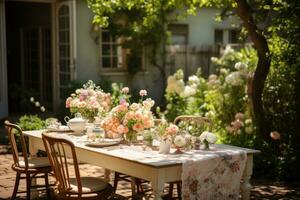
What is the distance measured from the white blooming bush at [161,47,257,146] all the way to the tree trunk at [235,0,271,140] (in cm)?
21

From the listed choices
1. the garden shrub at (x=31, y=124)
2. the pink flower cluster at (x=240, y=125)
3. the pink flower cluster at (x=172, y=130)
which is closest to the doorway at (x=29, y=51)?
the garden shrub at (x=31, y=124)

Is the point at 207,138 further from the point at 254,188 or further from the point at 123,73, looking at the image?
the point at 123,73

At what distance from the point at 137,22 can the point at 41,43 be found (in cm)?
288

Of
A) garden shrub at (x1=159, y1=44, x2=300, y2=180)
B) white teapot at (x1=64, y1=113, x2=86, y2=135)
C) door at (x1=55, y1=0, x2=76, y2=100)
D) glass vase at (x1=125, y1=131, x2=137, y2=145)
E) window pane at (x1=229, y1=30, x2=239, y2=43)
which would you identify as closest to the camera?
glass vase at (x1=125, y1=131, x2=137, y2=145)

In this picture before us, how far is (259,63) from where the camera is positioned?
7.84 metres

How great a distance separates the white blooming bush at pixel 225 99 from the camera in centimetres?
846

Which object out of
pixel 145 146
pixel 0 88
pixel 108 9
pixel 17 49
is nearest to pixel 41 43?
pixel 17 49

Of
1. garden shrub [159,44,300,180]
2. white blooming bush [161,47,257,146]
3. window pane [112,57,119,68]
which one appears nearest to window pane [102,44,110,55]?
window pane [112,57,119,68]

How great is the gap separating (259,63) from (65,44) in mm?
5765

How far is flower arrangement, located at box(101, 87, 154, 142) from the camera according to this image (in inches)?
197

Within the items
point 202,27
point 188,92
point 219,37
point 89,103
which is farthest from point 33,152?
point 219,37

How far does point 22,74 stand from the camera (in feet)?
49.0

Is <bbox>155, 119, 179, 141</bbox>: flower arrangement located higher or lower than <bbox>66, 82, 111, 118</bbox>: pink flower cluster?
lower

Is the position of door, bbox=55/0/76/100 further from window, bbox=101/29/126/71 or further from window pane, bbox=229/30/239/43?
window pane, bbox=229/30/239/43
